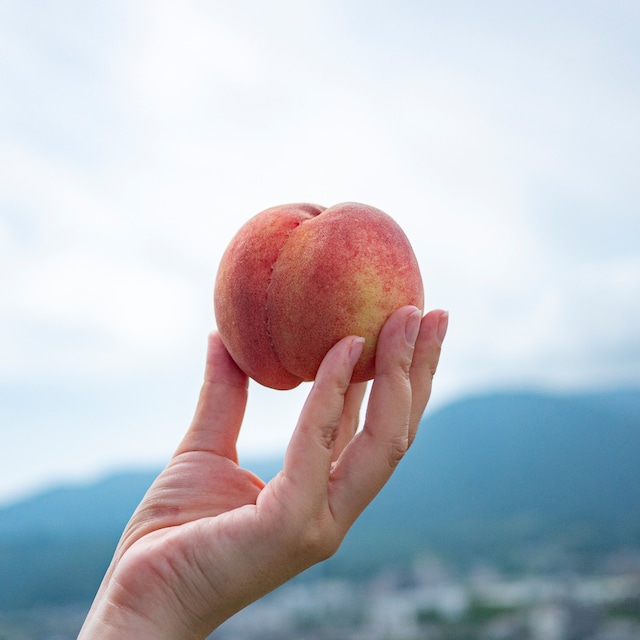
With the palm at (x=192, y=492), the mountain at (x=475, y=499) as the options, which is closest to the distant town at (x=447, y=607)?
the mountain at (x=475, y=499)

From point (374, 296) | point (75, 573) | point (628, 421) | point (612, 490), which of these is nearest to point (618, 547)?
point (612, 490)

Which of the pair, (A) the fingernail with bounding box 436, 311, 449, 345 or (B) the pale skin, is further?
(A) the fingernail with bounding box 436, 311, 449, 345

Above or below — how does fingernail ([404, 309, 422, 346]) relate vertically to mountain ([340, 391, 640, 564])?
below

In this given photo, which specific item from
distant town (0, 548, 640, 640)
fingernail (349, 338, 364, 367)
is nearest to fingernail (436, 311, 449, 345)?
fingernail (349, 338, 364, 367)

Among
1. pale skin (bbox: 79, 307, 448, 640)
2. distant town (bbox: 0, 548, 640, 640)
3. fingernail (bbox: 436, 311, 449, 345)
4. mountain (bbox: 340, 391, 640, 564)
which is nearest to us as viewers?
pale skin (bbox: 79, 307, 448, 640)

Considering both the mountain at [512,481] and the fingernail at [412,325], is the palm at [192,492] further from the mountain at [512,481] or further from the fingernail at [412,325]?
the mountain at [512,481]

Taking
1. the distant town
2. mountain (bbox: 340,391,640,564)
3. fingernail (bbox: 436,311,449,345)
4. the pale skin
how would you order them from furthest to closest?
mountain (bbox: 340,391,640,564), the distant town, fingernail (bbox: 436,311,449,345), the pale skin

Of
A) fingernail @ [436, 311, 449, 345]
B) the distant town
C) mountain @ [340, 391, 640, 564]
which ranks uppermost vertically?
mountain @ [340, 391, 640, 564]

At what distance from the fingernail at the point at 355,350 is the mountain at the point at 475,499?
10.5 metres

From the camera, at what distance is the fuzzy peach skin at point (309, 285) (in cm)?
115

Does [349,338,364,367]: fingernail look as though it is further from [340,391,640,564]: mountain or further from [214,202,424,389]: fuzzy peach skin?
[340,391,640,564]: mountain

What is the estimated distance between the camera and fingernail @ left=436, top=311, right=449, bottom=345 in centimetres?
121

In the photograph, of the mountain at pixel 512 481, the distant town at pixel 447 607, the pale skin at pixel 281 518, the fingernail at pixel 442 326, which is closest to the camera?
the pale skin at pixel 281 518

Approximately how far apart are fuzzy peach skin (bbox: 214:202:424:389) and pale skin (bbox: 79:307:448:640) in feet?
0.16
